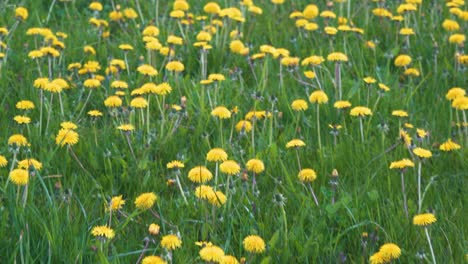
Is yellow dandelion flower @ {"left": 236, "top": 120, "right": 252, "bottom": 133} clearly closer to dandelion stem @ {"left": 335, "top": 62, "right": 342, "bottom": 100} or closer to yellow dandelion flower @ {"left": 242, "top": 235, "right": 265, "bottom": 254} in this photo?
dandelion stem @ {"left": 335, "top": 62, "right": 342, "bottom": 100}

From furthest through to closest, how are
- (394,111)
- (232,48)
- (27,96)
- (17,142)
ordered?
(232,48) → (27,96) → (394,111) → (17,142)

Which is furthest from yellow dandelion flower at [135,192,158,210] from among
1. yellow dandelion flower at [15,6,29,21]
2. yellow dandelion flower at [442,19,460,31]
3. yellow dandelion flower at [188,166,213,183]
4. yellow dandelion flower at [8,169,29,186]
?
yellow dandelion flower at [442,19,460,31]

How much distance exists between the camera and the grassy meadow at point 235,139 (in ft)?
8.94

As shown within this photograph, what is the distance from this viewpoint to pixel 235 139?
12.1 feet

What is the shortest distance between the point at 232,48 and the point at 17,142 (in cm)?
171

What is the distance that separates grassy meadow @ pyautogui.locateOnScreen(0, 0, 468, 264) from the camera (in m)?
2.72

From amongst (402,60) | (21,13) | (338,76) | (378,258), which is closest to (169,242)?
(378,258)

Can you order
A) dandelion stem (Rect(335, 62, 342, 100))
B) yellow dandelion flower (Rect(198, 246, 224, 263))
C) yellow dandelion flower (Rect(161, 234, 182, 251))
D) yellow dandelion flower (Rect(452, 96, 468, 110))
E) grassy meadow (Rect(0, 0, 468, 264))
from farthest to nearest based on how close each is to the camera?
dandelion stem (Rect(335, 62, 342, 100))
yellow dandelion flower (Rect(452, 96, 468, 110))
grassy meadow (Rect(0, 0, 468, 264))
yellow dandelion flower (Rect(161, 234, 182, 251))
yellow dandelion flower (Rect(198, 246, 224, 263))

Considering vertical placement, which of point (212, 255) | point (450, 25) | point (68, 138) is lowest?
point (212, 255)

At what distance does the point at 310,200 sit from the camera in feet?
9.80

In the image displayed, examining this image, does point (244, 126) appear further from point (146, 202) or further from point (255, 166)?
point (146, 202)

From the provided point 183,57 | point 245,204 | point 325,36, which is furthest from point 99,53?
point 245,204

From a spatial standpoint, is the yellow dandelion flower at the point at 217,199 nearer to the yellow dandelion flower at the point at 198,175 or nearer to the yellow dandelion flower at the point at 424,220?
the yellow dandelion flower at the point at 198,175

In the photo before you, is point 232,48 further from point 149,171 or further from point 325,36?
point 149,171
